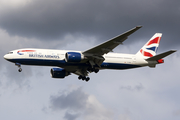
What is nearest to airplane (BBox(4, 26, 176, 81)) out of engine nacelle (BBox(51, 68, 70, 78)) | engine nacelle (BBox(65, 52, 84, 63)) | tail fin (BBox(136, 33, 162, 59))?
engine nacelle (BBox(65, 52, 84, 63))

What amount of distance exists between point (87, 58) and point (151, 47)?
14.3 m

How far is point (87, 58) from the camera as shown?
48.7 metres

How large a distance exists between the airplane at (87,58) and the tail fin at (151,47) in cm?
39

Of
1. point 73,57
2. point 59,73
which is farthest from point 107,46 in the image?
point 59,73

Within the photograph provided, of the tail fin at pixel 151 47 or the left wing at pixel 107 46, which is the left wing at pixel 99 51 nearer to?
the left wing at pixel 107 46

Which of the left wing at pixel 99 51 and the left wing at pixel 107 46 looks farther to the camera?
the left wing at pixel 99 51

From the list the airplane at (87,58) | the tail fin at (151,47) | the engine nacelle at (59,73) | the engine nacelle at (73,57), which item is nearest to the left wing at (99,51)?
the airplane at (87,58)

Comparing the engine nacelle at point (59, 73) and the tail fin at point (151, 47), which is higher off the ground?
the tail fin at point (151, 47)

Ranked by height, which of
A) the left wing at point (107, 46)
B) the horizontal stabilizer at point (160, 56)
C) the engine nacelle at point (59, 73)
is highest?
the left wing at point (107, 46)

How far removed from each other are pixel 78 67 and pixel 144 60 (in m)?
11.4

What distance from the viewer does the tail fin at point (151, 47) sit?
183 ft

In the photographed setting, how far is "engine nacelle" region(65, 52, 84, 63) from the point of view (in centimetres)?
4725

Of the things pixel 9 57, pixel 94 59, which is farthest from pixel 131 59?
pixel 9 57

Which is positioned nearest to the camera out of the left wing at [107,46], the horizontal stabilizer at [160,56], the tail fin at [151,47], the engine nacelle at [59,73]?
the left wing at [107,46]
